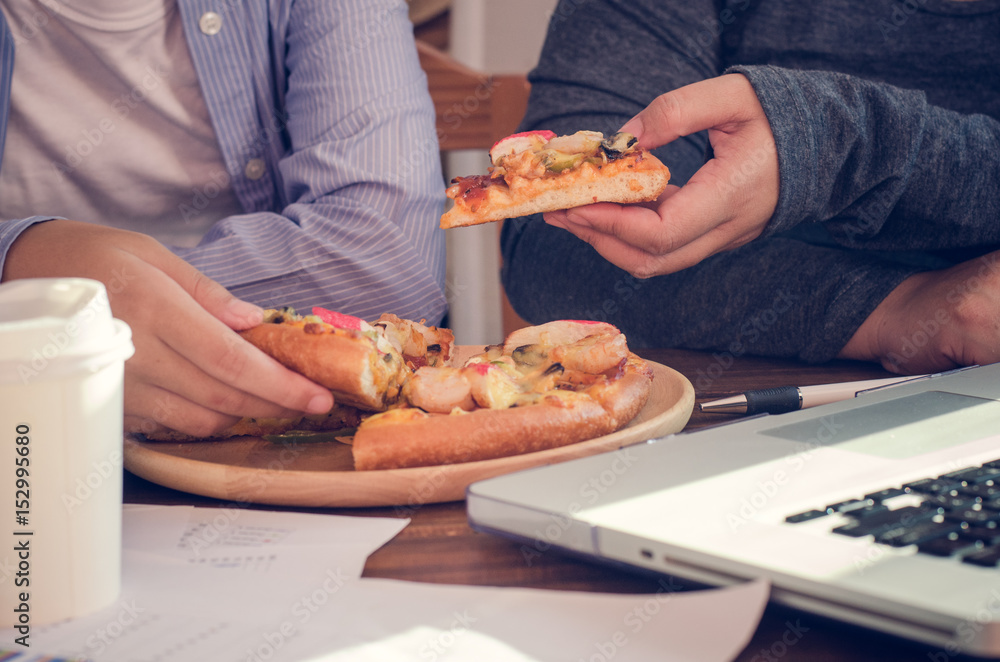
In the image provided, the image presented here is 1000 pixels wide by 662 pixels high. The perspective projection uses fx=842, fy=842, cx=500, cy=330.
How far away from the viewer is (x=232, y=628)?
47cm

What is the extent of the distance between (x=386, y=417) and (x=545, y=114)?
1037mm

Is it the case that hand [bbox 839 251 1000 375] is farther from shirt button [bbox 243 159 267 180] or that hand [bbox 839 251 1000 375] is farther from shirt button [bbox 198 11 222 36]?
shirt button [bbox 198 11 222 36]

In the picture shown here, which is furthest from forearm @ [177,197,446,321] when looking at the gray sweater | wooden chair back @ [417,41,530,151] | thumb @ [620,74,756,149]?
wooden chair back @ [417,41,530,151]

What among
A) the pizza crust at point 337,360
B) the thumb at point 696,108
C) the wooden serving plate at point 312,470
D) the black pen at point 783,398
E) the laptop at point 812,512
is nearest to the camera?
the laptop at point 812,512

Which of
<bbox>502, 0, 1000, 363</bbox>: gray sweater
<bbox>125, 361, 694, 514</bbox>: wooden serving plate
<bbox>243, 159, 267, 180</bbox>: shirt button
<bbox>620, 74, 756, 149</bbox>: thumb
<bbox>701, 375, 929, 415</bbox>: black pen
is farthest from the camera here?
<bbox>243, 159, 267, 180</bbox>: shirt button

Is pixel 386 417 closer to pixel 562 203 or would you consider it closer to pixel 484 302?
pixel 562 203

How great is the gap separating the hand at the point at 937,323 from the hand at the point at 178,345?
839 mm

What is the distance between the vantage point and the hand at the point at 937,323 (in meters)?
1.13

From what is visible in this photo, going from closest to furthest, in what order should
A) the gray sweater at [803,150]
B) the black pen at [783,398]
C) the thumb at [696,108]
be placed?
the black pen at [783,398] → the thumb at [696,108] → the gray sweater at [803,150]

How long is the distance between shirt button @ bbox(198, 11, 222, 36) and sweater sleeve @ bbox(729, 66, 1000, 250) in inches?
35.6

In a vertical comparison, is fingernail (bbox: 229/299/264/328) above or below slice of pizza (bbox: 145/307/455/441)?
above

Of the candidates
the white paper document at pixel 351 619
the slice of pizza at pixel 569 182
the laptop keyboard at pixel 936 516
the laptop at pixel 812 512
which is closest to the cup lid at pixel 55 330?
the white paper document at pixel 351 619

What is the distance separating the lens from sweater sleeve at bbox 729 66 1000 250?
1.11 meters

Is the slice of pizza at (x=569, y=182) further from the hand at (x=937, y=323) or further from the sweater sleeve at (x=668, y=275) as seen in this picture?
the hand at (x=937, y=323)
